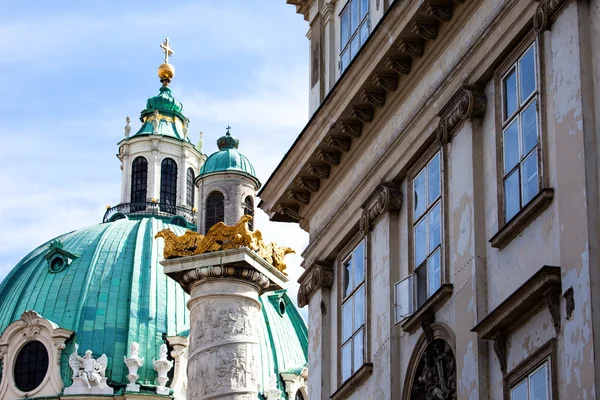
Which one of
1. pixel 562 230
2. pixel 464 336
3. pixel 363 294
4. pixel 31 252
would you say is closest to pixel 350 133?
pixel 363 294

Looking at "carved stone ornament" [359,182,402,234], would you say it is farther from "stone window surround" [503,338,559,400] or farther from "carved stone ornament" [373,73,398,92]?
"stone window surround" [503,338,559,400]

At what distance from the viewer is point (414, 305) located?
2317 centimetres

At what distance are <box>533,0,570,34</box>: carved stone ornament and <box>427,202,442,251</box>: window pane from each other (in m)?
3.35

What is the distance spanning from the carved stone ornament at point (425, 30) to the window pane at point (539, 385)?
5.68 meters

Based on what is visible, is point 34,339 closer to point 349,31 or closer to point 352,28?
point 349,31

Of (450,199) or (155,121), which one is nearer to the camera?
(450,199)

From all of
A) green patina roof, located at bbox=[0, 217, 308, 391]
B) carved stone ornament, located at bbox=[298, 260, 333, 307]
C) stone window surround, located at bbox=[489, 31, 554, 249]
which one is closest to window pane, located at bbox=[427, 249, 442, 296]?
stone window surround, located at bbox=[489, 31, 554, 249]

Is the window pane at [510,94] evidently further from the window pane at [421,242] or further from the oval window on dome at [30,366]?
the oval window on dome at [30,366]

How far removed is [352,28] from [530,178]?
793cm

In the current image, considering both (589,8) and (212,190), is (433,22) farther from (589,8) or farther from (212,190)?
(212,190)

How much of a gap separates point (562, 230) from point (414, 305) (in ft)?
14.5

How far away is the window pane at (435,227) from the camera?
22828 mm

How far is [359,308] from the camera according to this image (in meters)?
25.7

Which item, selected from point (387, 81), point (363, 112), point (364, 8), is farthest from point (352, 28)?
point (387, 81)
